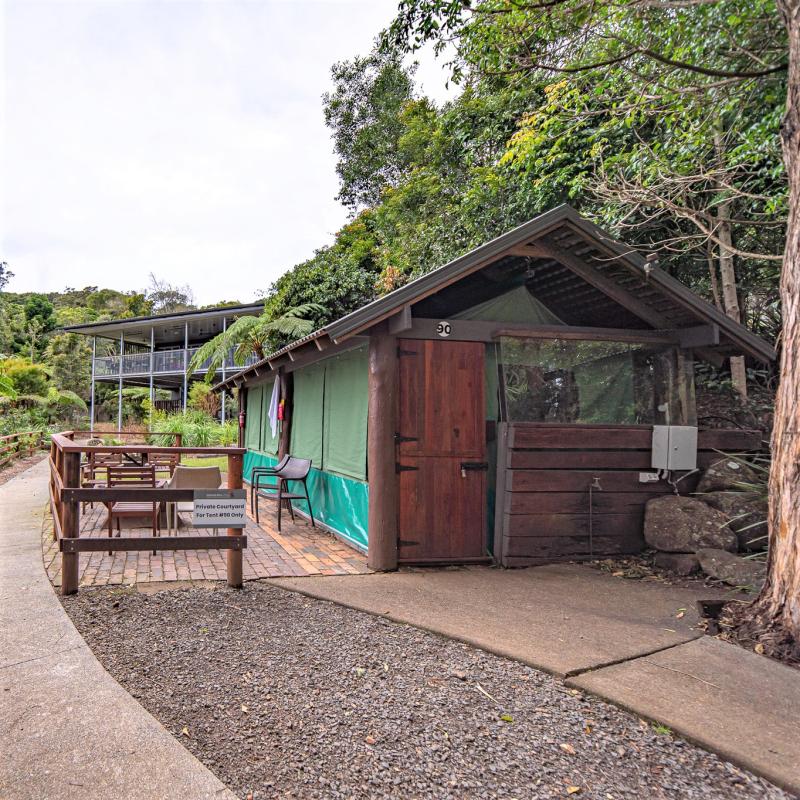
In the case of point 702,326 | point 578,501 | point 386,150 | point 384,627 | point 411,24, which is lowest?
point 384,627

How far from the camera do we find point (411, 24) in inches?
265

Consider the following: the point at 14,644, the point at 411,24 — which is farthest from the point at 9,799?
the point at 411,24

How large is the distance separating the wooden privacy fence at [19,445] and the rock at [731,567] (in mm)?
16536

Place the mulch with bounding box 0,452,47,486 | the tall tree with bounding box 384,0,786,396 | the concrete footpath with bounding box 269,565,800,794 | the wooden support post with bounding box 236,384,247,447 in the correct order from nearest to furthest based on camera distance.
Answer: the concrete footpath with bounding box 269,565,800,794 < the tall tree with bounding box 384,0,786,396 < the mulch with bounding box 0,452,47,486 < the wooden support post with bounding box 236,384,247,447

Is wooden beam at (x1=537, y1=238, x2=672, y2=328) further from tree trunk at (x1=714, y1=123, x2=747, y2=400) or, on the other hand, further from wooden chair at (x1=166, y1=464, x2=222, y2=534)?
wooden chair at (x1=166, y1=464, x2=222, y2=534)

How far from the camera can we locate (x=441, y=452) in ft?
20.3

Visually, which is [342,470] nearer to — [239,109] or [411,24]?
[411,24]

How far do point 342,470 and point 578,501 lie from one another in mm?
2932

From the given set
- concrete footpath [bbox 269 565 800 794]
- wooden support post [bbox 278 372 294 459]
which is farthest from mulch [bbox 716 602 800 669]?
wooden support post [bbox 278 372 294 459]

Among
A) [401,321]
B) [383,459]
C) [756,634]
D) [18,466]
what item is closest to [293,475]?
[383,459]

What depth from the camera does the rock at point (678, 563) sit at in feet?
19.3

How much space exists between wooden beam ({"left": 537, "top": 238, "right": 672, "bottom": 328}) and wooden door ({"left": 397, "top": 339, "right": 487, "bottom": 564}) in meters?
1.34

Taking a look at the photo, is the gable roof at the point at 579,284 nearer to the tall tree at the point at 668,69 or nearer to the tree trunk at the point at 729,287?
the tall tree at the point at 668,69

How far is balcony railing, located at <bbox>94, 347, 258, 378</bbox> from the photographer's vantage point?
27.9 m
